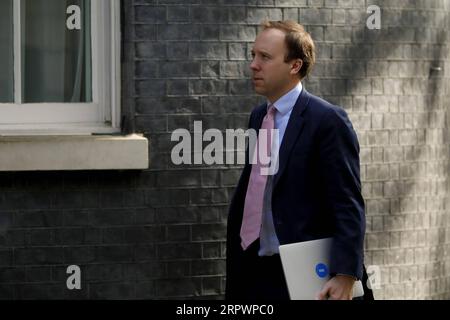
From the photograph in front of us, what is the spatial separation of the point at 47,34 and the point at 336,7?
193 cm

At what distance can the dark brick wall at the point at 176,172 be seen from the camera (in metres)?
7.14

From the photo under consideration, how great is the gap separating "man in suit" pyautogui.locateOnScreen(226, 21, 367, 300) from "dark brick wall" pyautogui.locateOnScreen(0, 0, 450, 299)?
201 cm

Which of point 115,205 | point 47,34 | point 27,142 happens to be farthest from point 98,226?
point 47,34

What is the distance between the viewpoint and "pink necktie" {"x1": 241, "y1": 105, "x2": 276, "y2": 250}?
508cm

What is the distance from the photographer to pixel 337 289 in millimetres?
4789

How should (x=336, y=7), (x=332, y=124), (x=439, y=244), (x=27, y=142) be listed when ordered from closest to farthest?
(x=332, y=124), (x=27, y=142), (x=336, y=7), (x=439, y=244)

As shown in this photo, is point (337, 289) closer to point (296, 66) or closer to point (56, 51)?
point (296, 66)

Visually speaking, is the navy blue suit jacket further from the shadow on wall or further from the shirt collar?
the shadow on wall

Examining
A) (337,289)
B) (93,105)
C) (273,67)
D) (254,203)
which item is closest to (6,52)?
(93,105)

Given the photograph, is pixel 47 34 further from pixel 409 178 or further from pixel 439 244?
pixel 439 244

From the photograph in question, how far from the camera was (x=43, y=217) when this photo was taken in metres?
7.12

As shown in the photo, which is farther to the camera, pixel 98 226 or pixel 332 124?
pixel 98 226

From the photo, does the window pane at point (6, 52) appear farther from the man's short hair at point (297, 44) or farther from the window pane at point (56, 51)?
the man's short hair at point (297, 44)

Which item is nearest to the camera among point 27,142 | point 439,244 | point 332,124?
point 332,124
